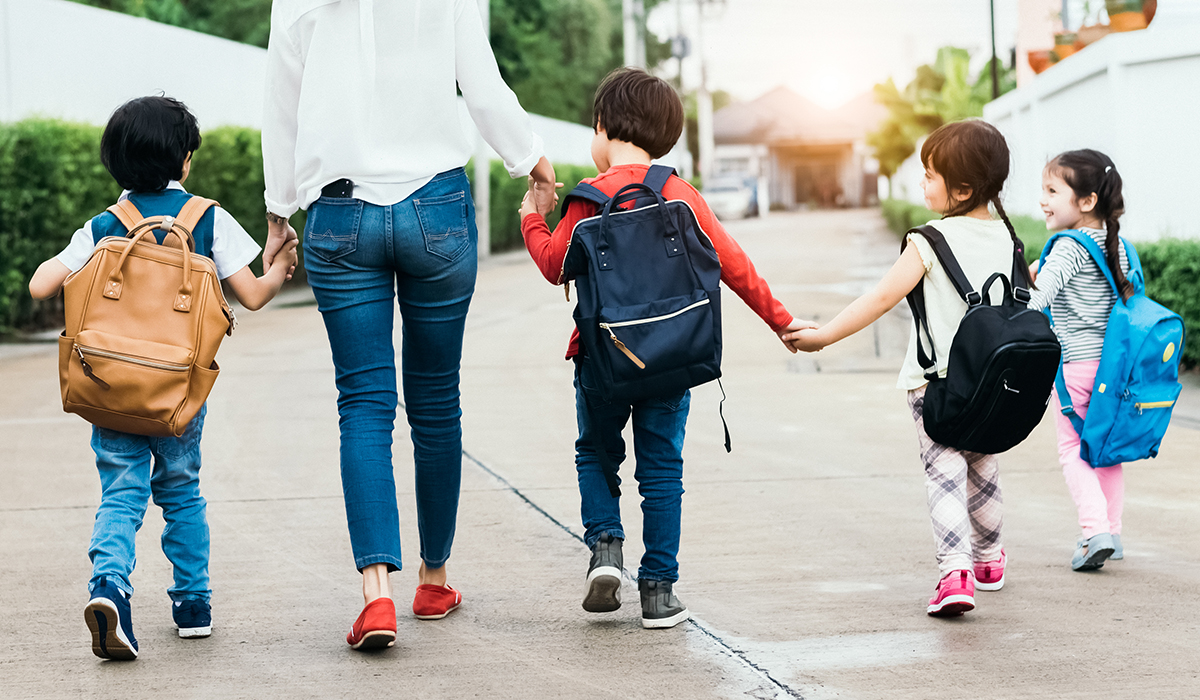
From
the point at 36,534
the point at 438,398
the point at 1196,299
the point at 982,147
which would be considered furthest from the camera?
the point at 1196,299

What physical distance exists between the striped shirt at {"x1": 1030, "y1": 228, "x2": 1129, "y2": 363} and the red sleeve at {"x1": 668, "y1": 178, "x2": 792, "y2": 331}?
1.02m

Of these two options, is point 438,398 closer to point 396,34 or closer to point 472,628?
point 472,628

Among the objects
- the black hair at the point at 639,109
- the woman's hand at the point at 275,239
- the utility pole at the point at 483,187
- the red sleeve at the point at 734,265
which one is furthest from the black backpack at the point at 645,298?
the utility pole at the point at 483,187

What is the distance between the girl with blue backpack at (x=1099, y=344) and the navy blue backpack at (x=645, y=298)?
1.28 m

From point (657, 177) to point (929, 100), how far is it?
40.3 meters

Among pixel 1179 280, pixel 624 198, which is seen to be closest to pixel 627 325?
pixel 624 198

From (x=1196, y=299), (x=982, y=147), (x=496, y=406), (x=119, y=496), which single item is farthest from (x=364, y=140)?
(x=1196, y=299)

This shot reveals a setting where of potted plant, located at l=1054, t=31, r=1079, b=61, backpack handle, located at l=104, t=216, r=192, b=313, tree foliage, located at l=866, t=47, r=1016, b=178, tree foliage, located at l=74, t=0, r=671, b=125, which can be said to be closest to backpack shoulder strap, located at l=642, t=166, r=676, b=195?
backpack handle, located at l=104, t=216, r=192, b=313

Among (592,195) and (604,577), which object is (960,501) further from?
(592,195)

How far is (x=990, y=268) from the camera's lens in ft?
12.3

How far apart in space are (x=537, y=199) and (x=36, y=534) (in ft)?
8.33

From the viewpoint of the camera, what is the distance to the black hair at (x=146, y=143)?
11.2ft

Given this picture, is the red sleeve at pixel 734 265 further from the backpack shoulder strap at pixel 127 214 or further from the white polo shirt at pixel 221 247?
the backpack shoulder strap at pixel 127 214

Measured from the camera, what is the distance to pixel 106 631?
10.7ft
